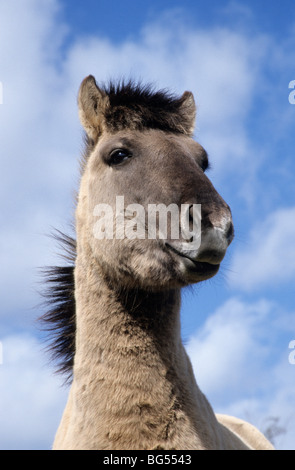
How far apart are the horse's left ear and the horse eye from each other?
0.81 meters

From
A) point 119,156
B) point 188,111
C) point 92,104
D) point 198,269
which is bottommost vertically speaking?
point 198,269

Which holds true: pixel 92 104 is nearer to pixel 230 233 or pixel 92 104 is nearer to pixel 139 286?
pixel 139 286

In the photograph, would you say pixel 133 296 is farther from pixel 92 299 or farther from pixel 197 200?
pixel 197 200

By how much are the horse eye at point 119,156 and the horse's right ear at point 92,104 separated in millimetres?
623

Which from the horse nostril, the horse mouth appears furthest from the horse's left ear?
the horse mouth

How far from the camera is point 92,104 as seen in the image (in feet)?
17.4

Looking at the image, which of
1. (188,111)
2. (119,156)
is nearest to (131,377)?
(119,156)

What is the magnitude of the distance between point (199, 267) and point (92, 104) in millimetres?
2239

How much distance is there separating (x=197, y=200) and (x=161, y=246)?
0.48m

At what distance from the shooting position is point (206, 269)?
3977mm

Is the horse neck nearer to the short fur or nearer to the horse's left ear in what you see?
the short fur
